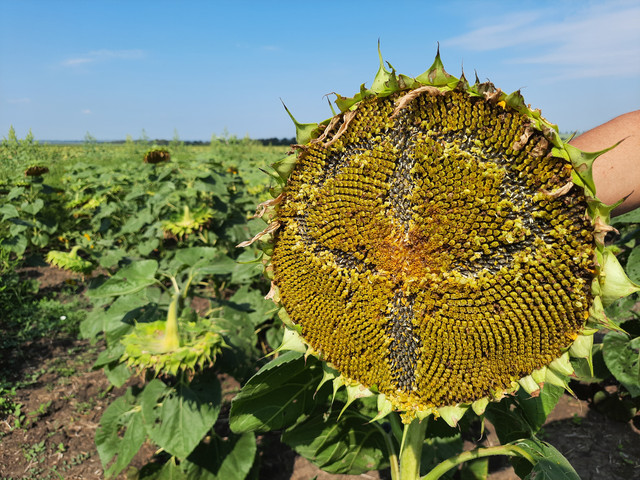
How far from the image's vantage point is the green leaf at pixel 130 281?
117 inches

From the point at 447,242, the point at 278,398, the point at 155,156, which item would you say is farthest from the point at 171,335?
the point at 155,156

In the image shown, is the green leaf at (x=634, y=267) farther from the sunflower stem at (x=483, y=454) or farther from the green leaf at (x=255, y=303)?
the green leaf at (x=255, y=303)

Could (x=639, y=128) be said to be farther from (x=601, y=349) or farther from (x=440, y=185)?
(x=601, y=349)

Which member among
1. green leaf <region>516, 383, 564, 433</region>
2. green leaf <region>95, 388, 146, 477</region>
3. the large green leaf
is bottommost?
the large green leaf

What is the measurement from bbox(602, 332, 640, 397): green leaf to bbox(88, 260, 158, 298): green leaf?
309 centimetres

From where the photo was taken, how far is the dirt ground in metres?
3.61

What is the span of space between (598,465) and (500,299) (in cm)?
334

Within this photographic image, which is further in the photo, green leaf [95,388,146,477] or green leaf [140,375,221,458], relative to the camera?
green leaf [95,388,146,477]

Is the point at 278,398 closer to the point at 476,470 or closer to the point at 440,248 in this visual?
the point at 440,248

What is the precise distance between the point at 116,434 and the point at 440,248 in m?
3.33

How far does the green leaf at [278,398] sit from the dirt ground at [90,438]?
78.6 inches

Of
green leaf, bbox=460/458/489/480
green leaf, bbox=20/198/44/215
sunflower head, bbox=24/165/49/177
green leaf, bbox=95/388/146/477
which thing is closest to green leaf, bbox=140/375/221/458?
green leaf, bbox=95/388/146/477

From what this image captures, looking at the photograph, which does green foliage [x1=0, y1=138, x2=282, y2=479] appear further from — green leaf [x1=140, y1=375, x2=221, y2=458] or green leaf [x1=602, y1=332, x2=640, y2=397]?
green leaf [x1=602, y1=332, x2=640, y2=397]

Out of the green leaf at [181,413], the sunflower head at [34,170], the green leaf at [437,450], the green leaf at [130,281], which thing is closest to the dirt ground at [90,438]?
the green leaf at [437,450]
